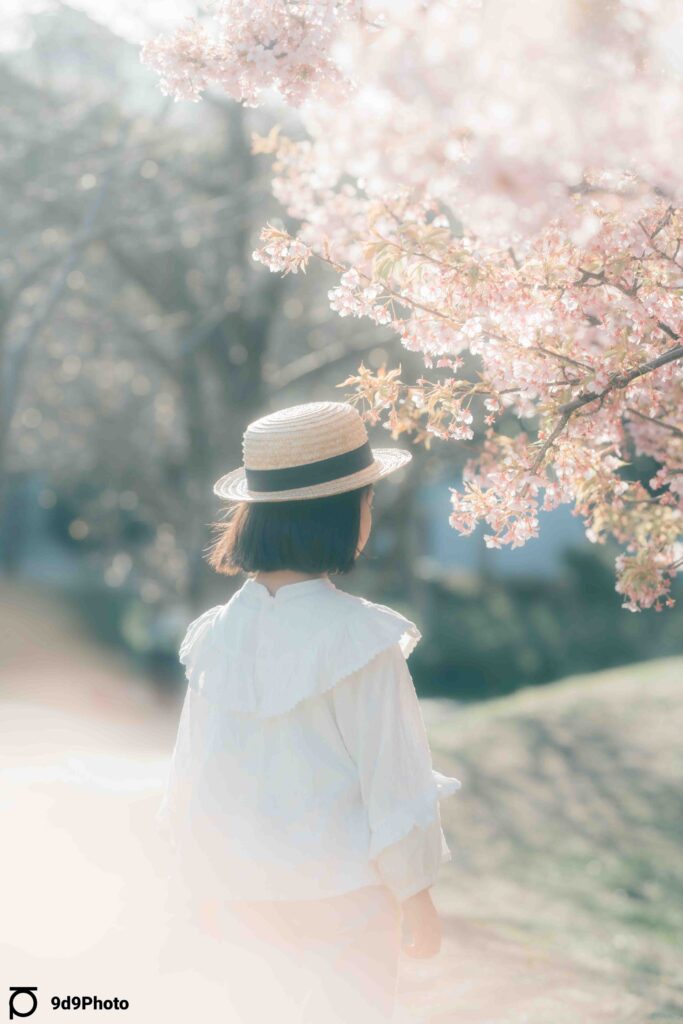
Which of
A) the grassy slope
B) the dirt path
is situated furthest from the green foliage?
the dirt path

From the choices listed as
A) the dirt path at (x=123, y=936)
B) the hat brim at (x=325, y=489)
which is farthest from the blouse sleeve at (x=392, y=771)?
the dirt path at (x=123, y=936)

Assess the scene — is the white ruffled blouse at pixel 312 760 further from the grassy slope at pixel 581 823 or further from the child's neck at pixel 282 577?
the grassy slope at pixel 581 823

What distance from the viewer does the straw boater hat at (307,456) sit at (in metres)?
2.41

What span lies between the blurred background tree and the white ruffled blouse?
18.6ft

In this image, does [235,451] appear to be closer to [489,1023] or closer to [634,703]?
[634,703]

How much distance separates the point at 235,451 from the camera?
12.5 meters

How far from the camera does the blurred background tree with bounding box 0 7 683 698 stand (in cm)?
1023

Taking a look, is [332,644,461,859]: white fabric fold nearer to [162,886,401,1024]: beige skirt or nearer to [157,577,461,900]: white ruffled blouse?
[157,577,461,900]: white ruffled blouse

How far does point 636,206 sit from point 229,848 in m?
1.65

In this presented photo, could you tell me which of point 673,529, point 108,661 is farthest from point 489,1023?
point 108,661

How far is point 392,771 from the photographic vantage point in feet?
7.38

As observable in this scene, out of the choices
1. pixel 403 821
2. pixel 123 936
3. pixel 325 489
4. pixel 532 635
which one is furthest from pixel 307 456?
pixel 532 635

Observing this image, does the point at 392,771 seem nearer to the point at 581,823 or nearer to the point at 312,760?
the point at 312,760

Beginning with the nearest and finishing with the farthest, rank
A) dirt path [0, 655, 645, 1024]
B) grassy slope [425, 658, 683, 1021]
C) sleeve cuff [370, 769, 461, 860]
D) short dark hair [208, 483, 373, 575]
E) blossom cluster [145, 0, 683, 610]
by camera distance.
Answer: blossom cluster [145, 0, 683, 610], sleeve cuff [370, 769, 461, 860], short dark hair [208, 483, 373, 575], dirt path [0, 655, 645, 1024], grassy slope [425, 658, 683, 1021]
